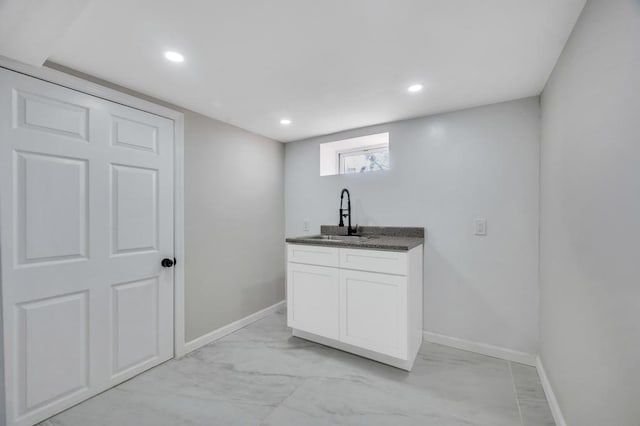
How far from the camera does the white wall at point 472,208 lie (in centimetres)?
218

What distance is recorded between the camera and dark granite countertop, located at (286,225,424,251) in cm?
217

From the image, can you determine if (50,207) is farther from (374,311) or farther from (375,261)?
(374,311)

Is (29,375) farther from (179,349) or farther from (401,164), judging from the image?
(401,164)

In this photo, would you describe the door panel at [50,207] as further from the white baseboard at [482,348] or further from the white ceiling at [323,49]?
the white baseboard at [482,348]

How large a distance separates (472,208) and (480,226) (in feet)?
0.55

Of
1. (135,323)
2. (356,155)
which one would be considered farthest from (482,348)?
(135,323)

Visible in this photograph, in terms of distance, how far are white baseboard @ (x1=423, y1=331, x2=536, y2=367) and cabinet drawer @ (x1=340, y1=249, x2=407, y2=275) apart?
0.98 m

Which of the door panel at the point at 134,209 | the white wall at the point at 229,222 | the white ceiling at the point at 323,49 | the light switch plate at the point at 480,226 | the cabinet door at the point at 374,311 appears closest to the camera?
the white ceiling at the point at 323,49

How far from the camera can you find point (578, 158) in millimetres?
1292

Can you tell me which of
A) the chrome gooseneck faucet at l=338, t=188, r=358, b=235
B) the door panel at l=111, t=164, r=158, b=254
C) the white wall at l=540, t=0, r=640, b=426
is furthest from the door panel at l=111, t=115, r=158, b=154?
the white wall at l=540, t=0, r=640, b=426

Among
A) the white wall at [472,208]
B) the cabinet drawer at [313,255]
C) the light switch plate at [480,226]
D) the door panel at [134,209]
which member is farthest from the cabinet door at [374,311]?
the door panel at [134,209]

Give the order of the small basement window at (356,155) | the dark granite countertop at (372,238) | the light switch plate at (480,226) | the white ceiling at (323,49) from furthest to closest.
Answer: the small basement window at (356,155), the light switch plate at (480,226), the dark granite countertop at (372,238), the white ceiling at (323,49)

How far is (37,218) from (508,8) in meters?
2.70

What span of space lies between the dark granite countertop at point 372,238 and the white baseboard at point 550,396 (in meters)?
1.19
